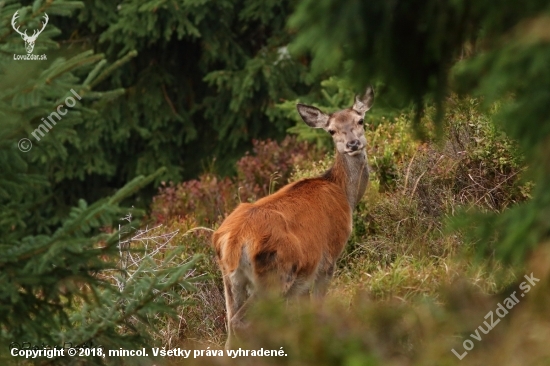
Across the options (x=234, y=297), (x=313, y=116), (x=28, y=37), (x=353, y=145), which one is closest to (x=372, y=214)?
(x=353, y=145)

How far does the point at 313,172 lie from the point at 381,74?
6219mm

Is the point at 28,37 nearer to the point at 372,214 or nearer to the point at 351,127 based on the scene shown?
the point at 351,127

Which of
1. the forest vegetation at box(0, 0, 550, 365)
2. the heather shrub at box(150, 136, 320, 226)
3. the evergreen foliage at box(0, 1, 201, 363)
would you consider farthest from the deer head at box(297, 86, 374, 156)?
the evergreen foliage at box(0, 1, 201, 363)

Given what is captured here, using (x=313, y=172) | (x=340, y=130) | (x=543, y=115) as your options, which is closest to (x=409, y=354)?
(x=543, y=115)

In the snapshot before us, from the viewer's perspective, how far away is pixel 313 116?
32.0 ft

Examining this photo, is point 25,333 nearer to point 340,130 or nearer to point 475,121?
point 340,130

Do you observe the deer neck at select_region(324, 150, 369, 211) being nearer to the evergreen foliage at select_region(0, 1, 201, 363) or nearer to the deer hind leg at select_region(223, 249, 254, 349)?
the deer hind leg at select_region(223, 249, 254, 349)

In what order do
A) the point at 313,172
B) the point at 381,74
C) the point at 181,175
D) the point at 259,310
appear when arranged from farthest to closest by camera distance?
the point at 181,175, the point at 313,172, the point at 381,74, the point at 259,310

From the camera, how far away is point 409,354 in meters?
4.28

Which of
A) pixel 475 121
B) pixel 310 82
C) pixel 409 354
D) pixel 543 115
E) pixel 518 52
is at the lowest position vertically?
pixel 310 82

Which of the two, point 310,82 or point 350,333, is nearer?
point 350,333

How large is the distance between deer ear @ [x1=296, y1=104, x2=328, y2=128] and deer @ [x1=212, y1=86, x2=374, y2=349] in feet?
3.38

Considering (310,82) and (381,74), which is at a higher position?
(381,74)

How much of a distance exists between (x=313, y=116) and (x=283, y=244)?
2.66 metres
